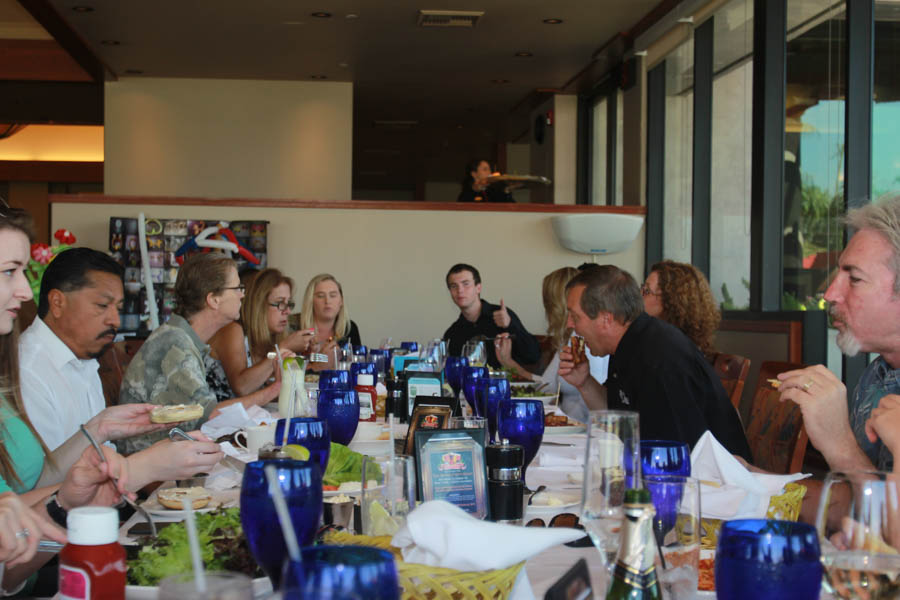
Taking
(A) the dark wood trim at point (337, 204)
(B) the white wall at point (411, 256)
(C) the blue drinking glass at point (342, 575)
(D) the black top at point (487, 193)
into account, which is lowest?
(C) the blue drinking glass at point (342, 575)

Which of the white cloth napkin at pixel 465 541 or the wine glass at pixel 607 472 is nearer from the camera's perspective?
the white cloth napkin at pixel 465 541

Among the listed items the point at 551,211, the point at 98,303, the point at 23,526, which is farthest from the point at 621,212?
the point at 23,526

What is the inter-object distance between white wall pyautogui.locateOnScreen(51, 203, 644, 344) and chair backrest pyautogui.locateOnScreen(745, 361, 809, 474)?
4.62m

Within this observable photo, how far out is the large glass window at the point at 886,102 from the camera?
4359 mm

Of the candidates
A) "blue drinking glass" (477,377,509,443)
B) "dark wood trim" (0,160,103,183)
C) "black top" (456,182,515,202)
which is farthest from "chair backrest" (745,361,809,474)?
"dark wood trim" (0,160,103,183)

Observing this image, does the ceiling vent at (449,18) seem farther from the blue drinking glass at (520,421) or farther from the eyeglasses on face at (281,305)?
the blue drinking glass at (520,421)

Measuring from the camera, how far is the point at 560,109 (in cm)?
984

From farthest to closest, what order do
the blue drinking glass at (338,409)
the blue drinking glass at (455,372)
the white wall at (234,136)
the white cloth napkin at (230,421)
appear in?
the white wall at (234,136), the blue drinking glass at (455,372), the white cloth napkin at (230,421), the blue drinking glass at (338,409)

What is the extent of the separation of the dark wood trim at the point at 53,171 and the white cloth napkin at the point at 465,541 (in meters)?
12.9

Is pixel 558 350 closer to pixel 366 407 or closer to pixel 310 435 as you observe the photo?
pixel 366 407

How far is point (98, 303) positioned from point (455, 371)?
1.22 m

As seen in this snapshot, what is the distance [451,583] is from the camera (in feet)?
2.92

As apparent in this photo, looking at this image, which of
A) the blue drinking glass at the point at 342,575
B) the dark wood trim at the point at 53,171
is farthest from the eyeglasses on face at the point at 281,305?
the dark wood trim at the point at 53,171

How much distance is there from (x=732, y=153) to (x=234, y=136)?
5478mm
